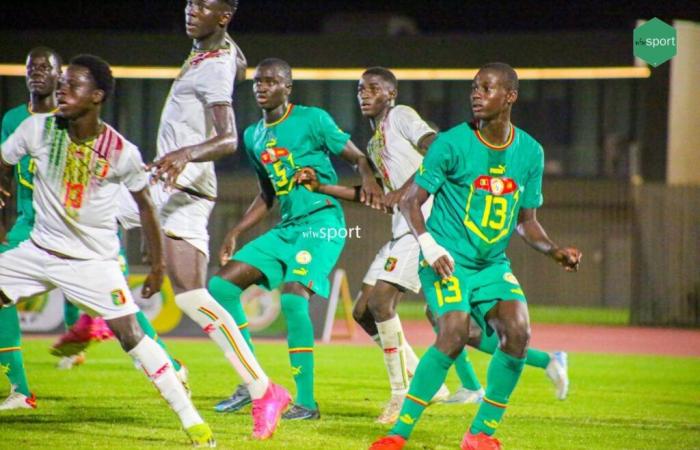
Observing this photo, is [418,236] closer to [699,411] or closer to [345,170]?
[699,411]

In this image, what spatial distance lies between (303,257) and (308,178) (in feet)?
2.37

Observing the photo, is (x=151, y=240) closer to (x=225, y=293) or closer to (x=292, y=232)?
(x=225, y=293)

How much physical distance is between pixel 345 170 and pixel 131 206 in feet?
67.5

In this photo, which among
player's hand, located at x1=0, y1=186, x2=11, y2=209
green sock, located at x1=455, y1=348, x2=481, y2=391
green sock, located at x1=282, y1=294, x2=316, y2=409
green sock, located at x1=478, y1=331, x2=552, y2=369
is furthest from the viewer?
green sock, located at x1=455, y1=348, x2=481, y2=391

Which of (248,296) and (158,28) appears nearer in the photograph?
(248,296)

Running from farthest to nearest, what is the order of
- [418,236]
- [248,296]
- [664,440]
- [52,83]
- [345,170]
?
[345,170], [248,296], [52,83], [664,440], [418,236]

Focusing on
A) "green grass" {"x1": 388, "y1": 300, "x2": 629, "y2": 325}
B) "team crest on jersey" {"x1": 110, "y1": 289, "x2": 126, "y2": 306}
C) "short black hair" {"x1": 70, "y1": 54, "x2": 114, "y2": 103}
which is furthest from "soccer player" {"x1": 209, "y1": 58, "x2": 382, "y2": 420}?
"green grass" {"x1": 388, "y1": 300, "x2": 629, "y2": 325}

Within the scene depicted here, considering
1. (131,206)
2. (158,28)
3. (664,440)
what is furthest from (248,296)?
(158,28)

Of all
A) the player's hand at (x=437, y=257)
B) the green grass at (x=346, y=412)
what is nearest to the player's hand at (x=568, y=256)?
the player's hand at (x=437, y=257)

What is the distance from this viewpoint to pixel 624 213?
2561 cm

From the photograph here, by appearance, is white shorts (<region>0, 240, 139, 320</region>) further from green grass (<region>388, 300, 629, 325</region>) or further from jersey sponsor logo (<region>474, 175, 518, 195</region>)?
green grass (<region>388, 300, 629, 325</region>)

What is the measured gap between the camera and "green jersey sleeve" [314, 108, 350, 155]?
26.4 feet

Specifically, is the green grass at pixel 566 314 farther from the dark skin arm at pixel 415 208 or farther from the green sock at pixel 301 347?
the dark skin arm at pixel 415 208

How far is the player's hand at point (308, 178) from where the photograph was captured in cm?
758
